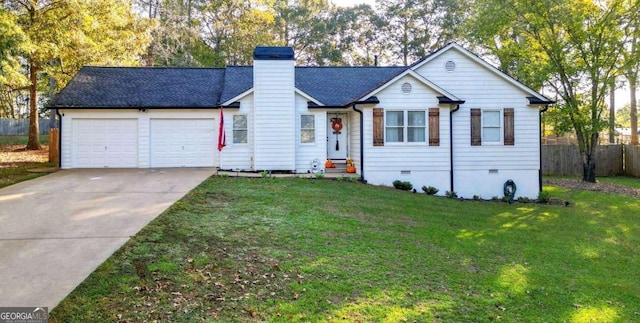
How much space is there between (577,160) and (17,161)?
27767 mm

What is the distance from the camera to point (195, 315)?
4230 mm

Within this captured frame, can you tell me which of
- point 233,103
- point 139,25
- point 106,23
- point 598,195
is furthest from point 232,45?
point 598,195

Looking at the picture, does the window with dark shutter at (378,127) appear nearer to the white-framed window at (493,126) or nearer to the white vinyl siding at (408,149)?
the white vinyl siding at (408,149)

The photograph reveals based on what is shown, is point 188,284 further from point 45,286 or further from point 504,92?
point 504,92

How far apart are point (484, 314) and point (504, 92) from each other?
12.0 metres

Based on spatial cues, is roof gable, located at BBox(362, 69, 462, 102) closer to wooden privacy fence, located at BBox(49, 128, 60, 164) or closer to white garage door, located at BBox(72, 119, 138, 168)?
white garage door, located at BBox(72, 119, 138, 168)

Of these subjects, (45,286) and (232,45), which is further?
(232,45)

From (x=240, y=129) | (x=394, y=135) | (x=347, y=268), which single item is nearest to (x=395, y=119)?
(x=394, y=135)

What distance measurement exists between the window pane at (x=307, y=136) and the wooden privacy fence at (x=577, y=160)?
1469 centimetres

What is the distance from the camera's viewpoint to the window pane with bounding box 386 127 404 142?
47.1ft

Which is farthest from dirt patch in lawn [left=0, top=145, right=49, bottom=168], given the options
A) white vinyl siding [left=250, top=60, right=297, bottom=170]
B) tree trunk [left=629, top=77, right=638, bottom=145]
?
tree trunk [left=629, top=77, right=638, bottom=145]

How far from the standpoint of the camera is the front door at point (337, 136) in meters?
16.5

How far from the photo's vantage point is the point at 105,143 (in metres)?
15.7

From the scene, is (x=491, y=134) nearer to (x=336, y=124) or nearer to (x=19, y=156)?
(x=336, y=124)
